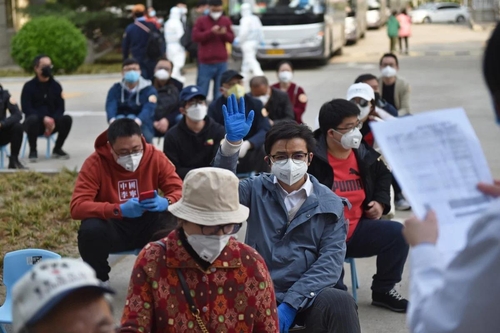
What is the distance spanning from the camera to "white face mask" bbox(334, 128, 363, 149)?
5.99m

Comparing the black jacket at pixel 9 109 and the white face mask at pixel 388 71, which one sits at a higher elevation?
the white face mask at pixel 388 71

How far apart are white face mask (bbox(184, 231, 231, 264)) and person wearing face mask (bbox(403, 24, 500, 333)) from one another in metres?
1.49

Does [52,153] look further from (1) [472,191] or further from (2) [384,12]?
(2) [384,12]

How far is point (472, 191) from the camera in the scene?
2301 millimetres

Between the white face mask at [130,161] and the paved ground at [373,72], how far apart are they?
96cm

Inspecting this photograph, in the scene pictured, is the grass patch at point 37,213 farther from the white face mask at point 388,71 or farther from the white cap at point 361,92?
the white face mask at point 388,71

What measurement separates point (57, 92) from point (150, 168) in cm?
583

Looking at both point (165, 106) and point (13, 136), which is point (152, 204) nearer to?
point (165, 106)

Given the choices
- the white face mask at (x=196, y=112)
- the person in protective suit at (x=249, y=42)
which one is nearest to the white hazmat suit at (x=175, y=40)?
the person in protective suit at (x=249, y=42)

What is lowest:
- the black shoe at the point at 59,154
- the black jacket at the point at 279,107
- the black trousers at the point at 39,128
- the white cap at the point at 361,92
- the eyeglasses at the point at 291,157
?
the black shoe at the point at 59,154

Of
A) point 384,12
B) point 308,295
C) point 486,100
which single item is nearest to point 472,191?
point 308,295

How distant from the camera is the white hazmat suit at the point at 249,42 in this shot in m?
18.7

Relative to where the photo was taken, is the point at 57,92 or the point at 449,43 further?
the point at 449,43

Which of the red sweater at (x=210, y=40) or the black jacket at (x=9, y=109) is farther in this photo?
the red sweater at (x=210, y=40)
